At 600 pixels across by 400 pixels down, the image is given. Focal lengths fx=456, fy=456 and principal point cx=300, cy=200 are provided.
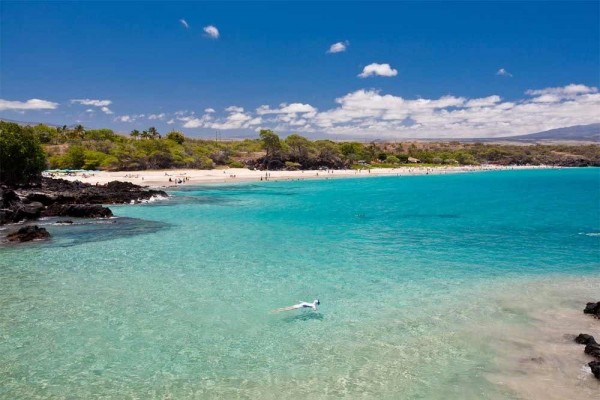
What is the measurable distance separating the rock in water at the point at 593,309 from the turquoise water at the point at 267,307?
64.1 inches

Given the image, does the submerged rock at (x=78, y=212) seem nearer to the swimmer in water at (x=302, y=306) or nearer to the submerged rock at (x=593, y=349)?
the swimmer in water at (x=302, y=306)

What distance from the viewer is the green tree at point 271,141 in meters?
145

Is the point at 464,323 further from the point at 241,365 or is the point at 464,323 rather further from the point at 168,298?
the point at 168,298

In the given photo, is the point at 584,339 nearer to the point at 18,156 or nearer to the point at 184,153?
the point at 18,156

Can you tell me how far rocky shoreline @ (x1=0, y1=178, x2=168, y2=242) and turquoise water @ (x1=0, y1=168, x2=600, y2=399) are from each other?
391 cm

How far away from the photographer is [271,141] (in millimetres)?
146125

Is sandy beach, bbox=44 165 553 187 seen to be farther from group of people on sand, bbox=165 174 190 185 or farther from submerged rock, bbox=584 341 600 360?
submerged rock, bbox=584 341 600 360

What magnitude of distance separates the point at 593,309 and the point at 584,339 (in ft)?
11.1

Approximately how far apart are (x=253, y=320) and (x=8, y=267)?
1505cm

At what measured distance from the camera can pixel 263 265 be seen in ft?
83.6

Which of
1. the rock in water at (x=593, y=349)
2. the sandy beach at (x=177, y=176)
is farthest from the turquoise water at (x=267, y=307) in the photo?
the sandy beach at (x=177, y=176)

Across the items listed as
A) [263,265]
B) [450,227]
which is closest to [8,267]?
[263,265]

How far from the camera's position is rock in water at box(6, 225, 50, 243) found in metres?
30.1

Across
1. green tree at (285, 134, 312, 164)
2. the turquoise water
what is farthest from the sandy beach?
the turquoise water
